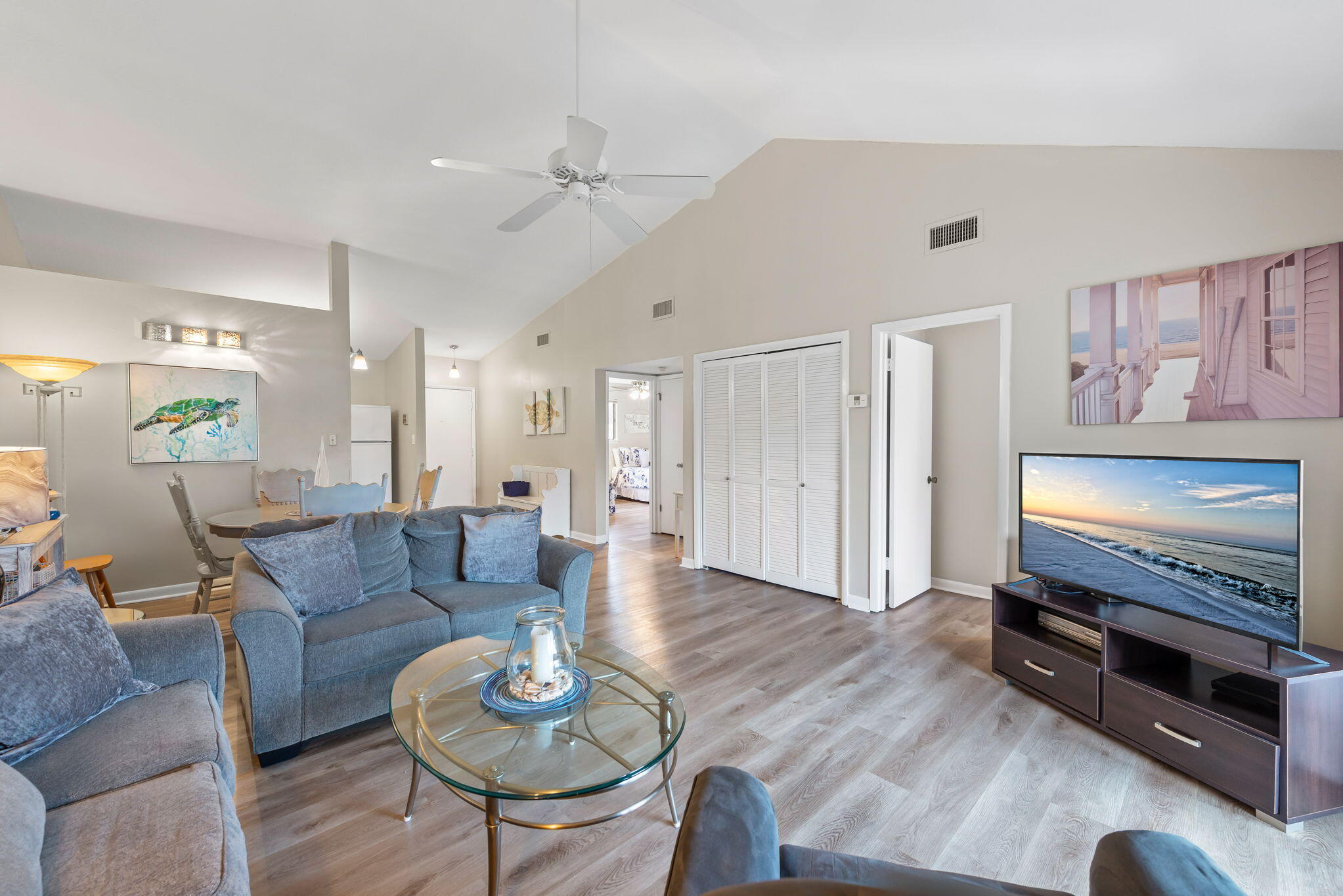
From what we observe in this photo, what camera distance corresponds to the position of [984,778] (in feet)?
6.68

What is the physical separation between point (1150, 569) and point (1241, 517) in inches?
15.6

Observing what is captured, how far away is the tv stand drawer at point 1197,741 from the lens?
178 cm

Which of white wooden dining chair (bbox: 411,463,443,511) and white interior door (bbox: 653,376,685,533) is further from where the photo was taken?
white interior door (bbox: 653,376,685,533)

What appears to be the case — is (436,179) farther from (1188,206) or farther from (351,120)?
(1188,206)

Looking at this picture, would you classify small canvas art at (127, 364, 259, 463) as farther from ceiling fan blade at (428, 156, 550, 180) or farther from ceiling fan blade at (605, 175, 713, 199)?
ceiling fan blade at (605, 175, 713, 199)

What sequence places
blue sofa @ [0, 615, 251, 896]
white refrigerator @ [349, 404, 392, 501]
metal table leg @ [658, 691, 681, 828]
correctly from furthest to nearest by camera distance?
white refrigerator @ [349, 404, 392, 501]
metal table leg @ [658, 691, 681, 828]
blue sofa @ [0, 615, 251, 896]

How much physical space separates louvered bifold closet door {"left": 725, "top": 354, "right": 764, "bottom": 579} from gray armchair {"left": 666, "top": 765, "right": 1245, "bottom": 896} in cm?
368

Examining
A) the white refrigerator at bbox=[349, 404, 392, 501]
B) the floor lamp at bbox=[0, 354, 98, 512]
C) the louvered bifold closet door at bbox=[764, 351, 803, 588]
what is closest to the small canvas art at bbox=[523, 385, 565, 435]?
the white refrigerator at bbox=[349, 404, 392, 501]

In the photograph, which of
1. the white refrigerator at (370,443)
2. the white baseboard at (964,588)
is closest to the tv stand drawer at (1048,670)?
the white baseboard at (964,588)

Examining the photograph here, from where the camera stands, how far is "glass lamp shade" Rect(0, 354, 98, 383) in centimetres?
329

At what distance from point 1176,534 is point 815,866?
2.22 meters

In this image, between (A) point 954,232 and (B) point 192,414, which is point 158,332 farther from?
(A) point 954,232

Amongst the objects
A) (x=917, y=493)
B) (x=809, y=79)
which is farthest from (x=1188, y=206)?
(x=917, y=493)

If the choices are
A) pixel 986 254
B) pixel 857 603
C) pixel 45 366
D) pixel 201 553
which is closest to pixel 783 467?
pixel 857 603
